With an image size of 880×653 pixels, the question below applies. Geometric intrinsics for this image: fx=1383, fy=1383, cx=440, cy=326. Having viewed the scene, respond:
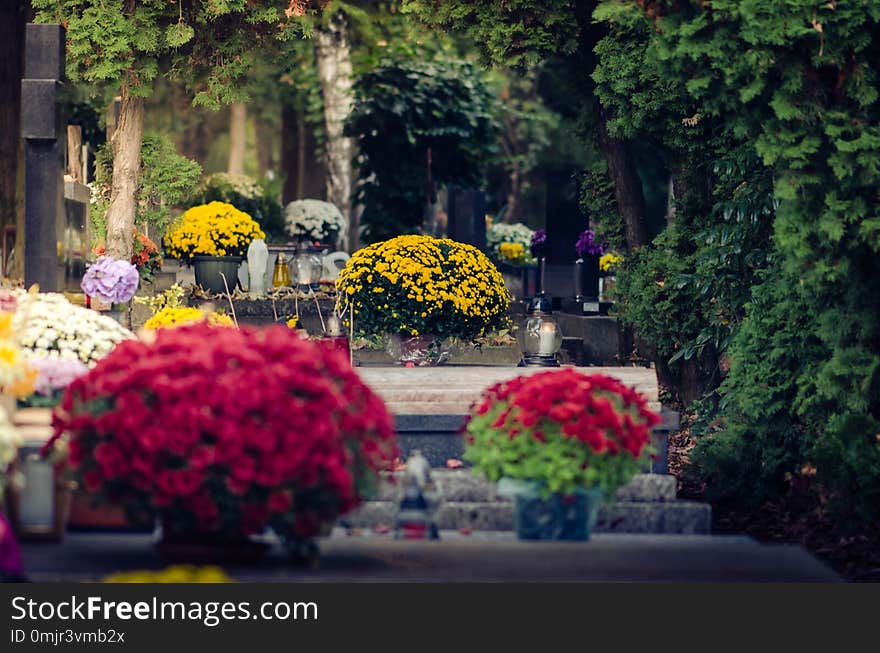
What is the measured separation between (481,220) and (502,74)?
16121 millimetres

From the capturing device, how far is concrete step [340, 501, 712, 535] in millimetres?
7387

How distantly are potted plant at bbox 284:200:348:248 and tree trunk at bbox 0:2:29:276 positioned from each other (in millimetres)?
7538

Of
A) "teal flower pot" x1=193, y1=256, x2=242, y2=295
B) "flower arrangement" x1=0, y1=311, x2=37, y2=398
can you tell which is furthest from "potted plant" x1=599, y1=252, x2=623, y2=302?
"flower arrangement" x1=0, y1=311, x2=37, y2=398

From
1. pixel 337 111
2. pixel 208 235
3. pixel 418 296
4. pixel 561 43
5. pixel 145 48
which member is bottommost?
pixel 418 296

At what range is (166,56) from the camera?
54.0ft

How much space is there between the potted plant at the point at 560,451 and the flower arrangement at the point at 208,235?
Result: 442 inches

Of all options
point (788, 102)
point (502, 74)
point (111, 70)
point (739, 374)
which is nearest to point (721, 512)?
point (739, 374)

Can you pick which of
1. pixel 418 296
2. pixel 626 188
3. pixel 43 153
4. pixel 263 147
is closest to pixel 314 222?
pixel 626 188

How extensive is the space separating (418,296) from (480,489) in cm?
390

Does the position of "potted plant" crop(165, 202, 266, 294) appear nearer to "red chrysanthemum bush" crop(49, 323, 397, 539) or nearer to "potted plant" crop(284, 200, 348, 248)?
"potted plant" crop(284, 200, 348, 248)

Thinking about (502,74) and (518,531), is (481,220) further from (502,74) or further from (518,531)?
(502,74)

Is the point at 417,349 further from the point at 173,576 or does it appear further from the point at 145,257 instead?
the point at 173,576

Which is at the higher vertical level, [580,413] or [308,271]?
[308,271]

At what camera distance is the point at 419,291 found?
11398mm
